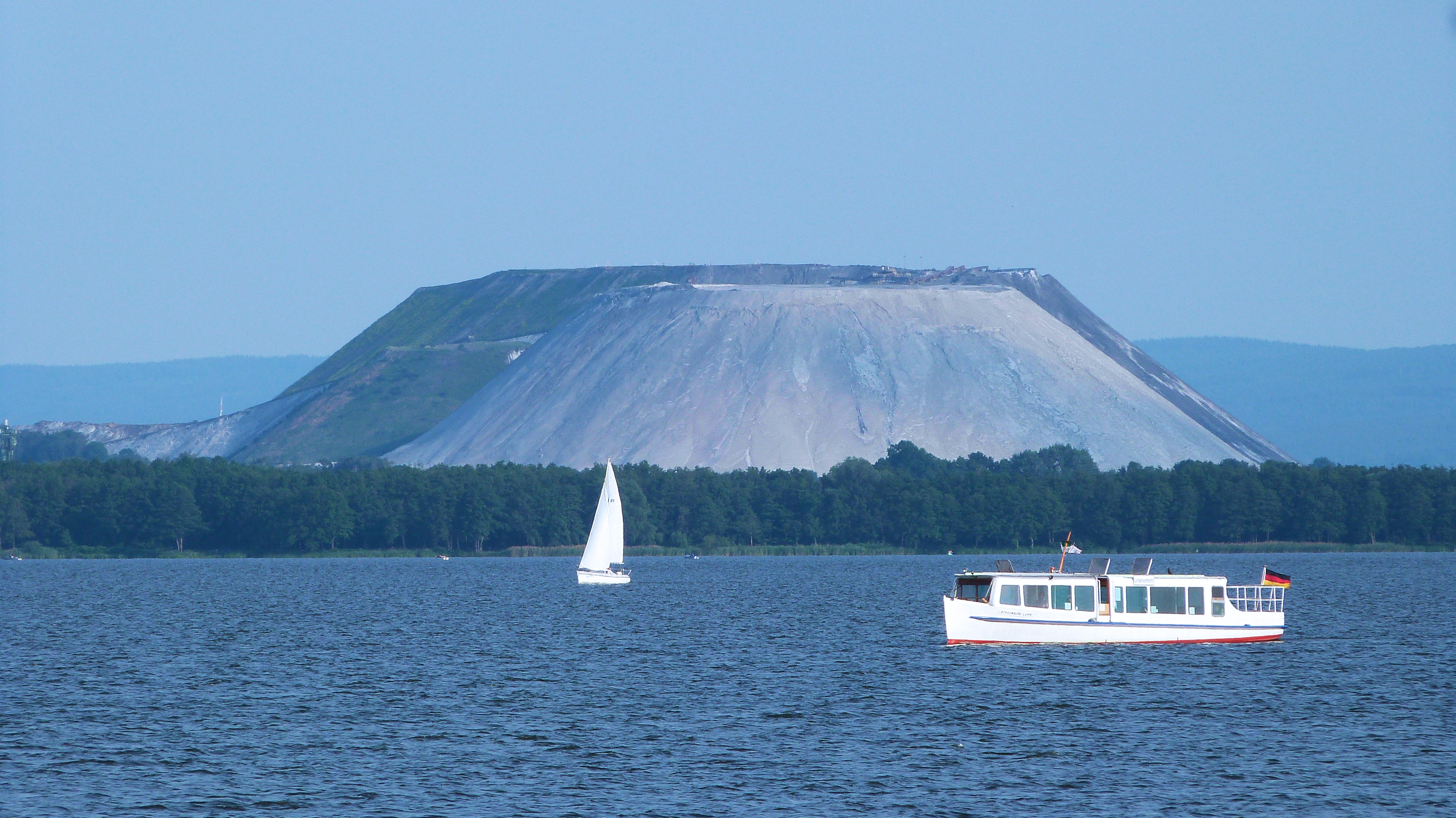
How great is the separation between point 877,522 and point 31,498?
293 feet

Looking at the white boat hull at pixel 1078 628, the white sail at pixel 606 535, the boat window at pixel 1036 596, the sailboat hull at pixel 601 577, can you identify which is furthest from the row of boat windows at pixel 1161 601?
the white sail at pixel 606 535

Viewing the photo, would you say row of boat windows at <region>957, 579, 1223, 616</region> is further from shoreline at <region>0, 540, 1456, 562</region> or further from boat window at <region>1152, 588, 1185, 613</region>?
shoreline at <region>0, 540, 1456, 562</region>

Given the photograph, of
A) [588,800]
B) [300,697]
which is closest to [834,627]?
[300,697]

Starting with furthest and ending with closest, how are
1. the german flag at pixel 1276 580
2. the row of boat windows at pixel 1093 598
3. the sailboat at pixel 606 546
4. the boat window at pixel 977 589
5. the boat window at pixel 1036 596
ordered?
the sailboat at pixel 606 546
the boat window at pixel 1036 596
the german flag at pixel 1276 580
the row of boat windows at pixel 1093 598
the boat window at pixel 977 589

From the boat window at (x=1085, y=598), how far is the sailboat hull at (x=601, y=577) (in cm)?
5729

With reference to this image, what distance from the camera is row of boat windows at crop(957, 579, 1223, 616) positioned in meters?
74.4

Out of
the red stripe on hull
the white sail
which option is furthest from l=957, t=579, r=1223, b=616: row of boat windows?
the white sail

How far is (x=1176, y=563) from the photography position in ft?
509

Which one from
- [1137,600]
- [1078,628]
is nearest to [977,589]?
[1078,628]

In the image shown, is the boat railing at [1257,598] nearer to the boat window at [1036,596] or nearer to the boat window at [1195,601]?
the boat window at [1195,601]

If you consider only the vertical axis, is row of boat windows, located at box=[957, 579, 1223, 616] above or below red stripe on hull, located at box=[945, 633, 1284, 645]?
above

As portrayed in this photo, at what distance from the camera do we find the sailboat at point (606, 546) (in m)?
129

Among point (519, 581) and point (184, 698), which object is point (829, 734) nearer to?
point (184, 698)

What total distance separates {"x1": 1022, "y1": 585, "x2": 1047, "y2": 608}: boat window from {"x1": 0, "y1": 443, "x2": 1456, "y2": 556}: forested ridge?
391 ft
